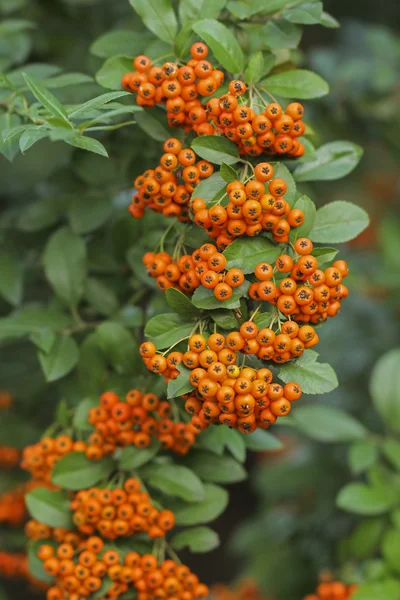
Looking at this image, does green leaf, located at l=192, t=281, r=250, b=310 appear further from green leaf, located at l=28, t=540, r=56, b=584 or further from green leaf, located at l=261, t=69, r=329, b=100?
green leaf, located at l=28, t=540, r=56, b=584

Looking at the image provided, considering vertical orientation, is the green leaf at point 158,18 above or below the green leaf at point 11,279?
above

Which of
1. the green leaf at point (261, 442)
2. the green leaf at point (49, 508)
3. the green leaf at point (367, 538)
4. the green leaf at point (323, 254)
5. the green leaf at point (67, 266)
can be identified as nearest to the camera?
the green leaf at point (323, 254)

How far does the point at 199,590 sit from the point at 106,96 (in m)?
0.86

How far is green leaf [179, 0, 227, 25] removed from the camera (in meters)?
1.18

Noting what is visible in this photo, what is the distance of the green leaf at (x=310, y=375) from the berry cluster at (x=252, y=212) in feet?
0.61

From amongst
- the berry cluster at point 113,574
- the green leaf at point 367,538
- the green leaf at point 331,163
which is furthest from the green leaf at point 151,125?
the green leaf at point 367,538

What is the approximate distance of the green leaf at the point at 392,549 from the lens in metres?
1.50

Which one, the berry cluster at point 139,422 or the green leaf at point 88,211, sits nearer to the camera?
the berry cluster at point 139,422

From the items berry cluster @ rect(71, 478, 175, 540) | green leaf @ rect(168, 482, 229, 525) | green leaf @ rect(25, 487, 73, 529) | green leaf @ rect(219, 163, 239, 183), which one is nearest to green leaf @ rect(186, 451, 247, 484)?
green leaf @ rect(168, 482, 229, 525)

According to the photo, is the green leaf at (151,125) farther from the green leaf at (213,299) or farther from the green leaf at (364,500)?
the green leaf at (364,500)

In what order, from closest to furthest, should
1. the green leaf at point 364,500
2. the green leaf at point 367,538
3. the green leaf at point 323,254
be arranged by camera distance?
the green leaf at point 323,254 < the green leaf at point 364,500 < the green leaf at point 367,538

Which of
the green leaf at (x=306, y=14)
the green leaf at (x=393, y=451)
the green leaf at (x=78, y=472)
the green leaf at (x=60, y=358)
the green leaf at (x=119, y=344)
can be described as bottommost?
the green leaf at (x=393, y=451)

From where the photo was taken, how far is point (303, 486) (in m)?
2.35

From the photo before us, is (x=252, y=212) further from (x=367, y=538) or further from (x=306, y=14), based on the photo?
(x=367, y=538)
